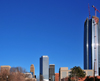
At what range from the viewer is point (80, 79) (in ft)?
446

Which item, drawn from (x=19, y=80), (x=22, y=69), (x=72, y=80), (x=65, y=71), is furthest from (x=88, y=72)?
(x=19, y=80)

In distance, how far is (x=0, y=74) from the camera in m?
82.6

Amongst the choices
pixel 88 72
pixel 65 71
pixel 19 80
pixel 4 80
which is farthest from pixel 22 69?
pixel 88 72

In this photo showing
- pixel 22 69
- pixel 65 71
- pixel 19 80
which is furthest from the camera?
pixel 65 71

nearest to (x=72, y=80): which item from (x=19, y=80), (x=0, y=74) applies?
(x=19, y=80)

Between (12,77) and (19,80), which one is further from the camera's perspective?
(19,80)

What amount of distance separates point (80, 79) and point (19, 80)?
58.1 metres

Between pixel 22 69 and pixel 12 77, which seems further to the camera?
pixel 22 69

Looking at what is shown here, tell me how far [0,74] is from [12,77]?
4.82 metres

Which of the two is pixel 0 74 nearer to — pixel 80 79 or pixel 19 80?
pixel 19 80

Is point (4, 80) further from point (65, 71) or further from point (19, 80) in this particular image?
point (65, 71)

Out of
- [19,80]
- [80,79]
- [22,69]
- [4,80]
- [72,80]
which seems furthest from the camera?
[80,79]

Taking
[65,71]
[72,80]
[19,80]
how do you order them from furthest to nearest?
[65,71] → [72,80] → [19,80]

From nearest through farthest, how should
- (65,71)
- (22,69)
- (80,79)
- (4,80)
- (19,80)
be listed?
(4,80), (19,80), (22,69), (80,79), (65,71)
